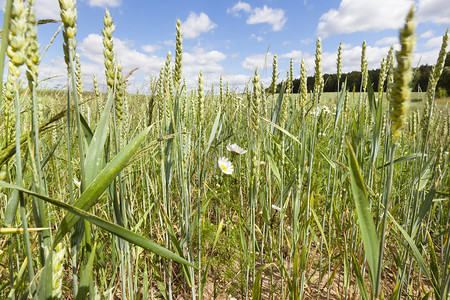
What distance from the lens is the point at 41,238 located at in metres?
0.62

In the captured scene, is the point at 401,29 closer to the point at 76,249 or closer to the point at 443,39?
the point at 443,39

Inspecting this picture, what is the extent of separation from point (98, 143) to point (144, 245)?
263 millimetres

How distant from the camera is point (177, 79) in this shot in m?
1.03

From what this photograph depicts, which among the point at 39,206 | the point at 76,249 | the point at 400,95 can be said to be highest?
the point at 400,95

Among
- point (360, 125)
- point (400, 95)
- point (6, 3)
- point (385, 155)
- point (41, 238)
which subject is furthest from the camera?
point (360, 125)

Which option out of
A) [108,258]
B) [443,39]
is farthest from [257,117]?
[108,258]

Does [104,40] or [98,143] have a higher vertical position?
[104,40]

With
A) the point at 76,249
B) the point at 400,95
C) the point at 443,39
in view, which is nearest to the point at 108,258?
the point at 76,249

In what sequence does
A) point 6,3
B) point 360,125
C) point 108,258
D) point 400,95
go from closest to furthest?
point 6,3
point 400,95
point 360,125
point 108,258

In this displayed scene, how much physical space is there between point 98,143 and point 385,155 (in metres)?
0.86

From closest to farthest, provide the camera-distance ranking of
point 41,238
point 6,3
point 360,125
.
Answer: point 6,3 < point 41,238 < point 360,125

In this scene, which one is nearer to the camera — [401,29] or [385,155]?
[401,29]

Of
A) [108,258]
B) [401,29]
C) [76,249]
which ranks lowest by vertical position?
[108,258]

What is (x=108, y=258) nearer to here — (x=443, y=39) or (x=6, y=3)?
(x=6, y=3)
